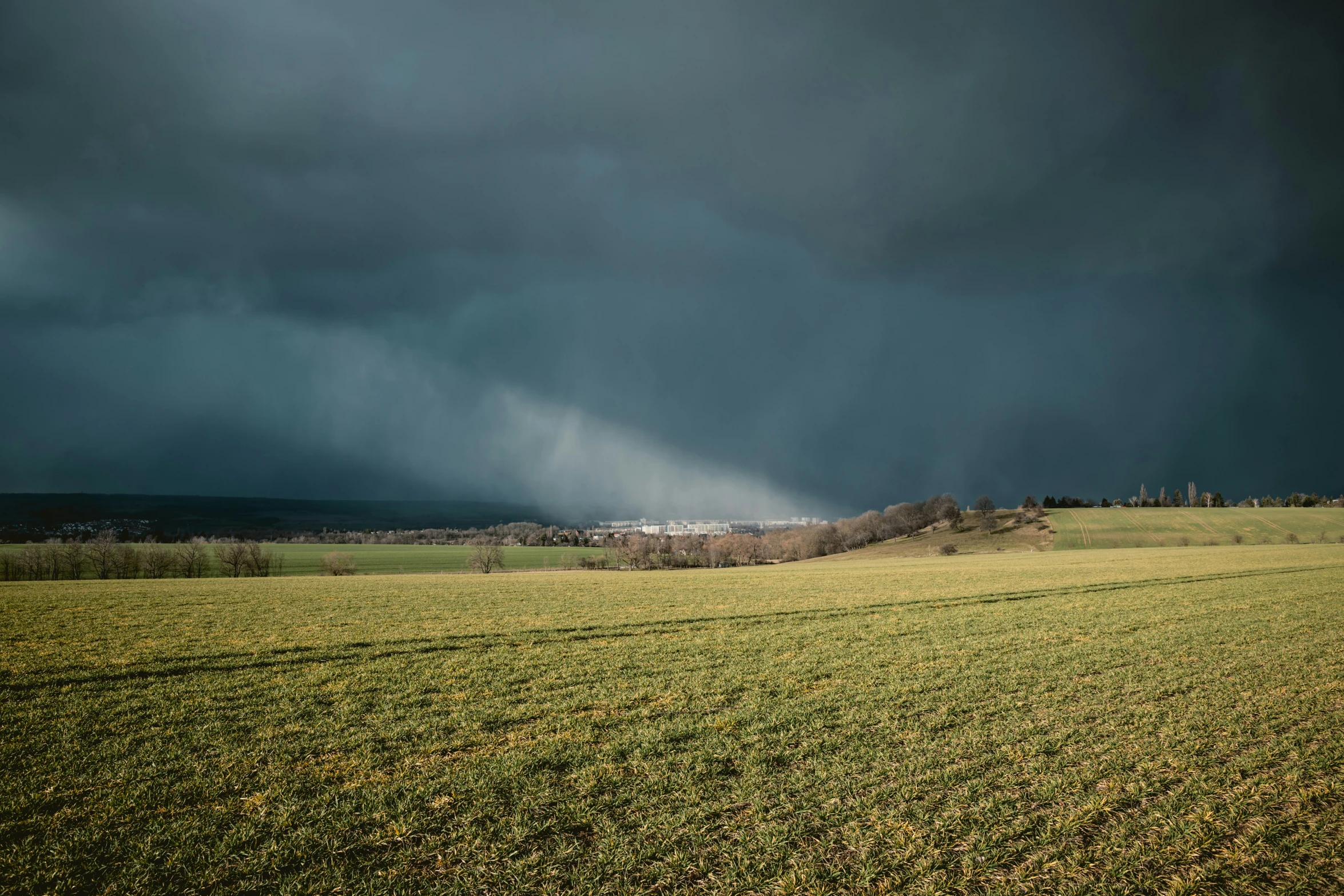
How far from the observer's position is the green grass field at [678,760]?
5789mm

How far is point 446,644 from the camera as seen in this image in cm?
1766

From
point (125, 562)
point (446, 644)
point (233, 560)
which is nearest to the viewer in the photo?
point (446, 644)

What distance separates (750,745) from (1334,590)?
36220mm

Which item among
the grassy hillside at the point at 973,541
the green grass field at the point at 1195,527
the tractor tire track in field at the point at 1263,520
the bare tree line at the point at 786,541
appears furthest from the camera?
the bare tree line at the point at 786,541

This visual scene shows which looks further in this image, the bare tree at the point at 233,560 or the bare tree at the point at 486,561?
the bare tree at the point at 486,561

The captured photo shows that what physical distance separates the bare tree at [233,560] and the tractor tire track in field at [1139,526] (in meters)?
146

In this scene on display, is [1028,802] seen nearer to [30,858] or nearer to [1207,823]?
[1207,823]

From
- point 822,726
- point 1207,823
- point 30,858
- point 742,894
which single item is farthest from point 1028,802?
point 30,858

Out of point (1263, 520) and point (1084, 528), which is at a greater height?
point (1263, 520)

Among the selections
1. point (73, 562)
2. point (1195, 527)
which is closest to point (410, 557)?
point (73, 562)

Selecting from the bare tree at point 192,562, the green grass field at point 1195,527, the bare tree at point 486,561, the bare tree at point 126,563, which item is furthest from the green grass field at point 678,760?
the green grass field at point 1195,527

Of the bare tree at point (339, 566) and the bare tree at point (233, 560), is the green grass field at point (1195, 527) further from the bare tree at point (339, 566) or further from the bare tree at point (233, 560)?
the bare tree at point (233, 560)

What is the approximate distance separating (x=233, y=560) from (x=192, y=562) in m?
5.01

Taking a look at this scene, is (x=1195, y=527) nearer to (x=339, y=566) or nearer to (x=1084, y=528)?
(x=1084, y=528)
